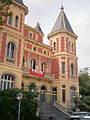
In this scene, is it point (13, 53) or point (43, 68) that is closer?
point (13, 53)

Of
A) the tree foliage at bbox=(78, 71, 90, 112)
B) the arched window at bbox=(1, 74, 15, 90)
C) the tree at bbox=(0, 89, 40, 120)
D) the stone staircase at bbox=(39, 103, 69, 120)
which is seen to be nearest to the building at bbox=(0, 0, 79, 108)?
the arched window at bbox=(1, 74, 15, 90)

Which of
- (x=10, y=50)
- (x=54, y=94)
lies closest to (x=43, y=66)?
(x=54, y=94)

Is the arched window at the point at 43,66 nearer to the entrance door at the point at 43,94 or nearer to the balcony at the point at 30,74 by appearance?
the balcony at the point at 30,74

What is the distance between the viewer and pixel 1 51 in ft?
61.6

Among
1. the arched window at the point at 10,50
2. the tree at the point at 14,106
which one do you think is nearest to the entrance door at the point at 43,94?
the arched window at the point at 10,50

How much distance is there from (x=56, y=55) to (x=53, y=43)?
9.47ft

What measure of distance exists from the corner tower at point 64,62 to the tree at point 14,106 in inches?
403

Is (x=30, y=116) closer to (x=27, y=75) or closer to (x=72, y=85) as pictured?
(x=27, y=75)

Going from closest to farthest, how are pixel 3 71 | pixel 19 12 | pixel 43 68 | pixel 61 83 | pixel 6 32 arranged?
pixel 3 71
pixel 6 32
pixel 19 12
pixel 61 83
pixel 43 68

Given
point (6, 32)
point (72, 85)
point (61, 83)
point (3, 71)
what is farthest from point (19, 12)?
point (72, 85)

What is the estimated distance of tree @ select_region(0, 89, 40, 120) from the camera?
1403 cm

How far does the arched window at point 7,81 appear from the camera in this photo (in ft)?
60.5

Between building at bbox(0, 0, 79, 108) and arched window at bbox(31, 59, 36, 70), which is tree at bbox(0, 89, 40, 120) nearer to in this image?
building at bbox(0, 0, 79, 108)

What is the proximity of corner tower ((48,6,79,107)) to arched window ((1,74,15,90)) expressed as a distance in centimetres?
933
